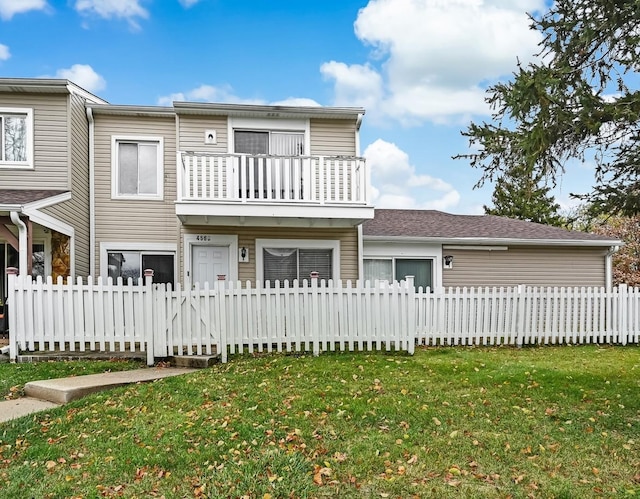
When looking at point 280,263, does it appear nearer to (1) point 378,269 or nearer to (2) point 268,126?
(1) point 378,269

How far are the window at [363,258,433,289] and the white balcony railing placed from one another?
2.40 metres

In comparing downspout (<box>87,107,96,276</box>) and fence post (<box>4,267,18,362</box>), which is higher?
downspout (<box>87,107,96,276</box>)

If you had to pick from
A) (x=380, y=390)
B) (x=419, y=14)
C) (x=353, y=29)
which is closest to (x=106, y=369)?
(x=380, y=390)

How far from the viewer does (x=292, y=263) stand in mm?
12523

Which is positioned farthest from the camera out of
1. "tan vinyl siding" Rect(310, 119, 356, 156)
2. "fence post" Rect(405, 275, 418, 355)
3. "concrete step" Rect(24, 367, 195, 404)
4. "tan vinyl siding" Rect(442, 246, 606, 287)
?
"tan vinyl siding" Rect(442, 246, 606, 287)

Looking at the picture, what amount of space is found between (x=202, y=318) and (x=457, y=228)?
876 centimetres

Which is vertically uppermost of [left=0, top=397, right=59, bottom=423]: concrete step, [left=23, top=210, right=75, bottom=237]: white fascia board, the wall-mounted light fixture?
[left=23, top=210, right=75, bottom=237]: white fascia board

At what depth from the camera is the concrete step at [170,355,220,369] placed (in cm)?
805

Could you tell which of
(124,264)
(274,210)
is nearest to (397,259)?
(274,210)

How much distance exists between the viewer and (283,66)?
14.6 metres

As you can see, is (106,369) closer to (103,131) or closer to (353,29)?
(103,131)

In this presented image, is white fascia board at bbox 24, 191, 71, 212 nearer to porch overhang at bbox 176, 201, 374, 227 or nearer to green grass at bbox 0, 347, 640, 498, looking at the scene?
porch overhang at bbox 176, 201, 374, 227

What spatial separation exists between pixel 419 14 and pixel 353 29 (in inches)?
119

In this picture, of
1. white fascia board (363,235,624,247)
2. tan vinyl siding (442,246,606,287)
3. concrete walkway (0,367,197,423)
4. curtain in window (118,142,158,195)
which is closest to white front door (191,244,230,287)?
curtain in window (118,142,158,195)
